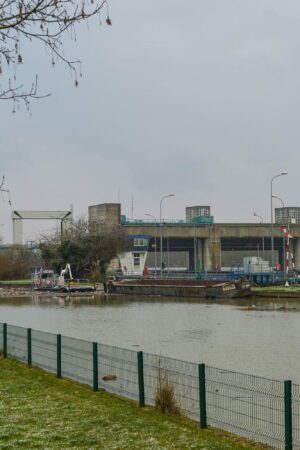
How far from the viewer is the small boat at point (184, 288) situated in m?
68.4

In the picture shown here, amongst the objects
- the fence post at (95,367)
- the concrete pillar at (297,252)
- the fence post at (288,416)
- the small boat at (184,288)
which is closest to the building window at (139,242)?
the small boat at (184,288)

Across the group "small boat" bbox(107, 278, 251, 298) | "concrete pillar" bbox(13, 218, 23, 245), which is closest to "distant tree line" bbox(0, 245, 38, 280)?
"concrete pillar" bbox(13, 218, 23, 245)

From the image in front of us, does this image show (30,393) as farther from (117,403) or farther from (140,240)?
(140,240)

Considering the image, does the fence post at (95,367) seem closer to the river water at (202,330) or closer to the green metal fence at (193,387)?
the green metal fence at (193,387)

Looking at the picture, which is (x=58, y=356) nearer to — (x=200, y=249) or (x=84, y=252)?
(x=84, y=252)

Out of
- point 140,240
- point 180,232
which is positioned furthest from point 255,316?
point 180,232

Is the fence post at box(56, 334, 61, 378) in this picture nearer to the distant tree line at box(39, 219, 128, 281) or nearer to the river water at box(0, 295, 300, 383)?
the river water at box(0, 295, 300, 383)

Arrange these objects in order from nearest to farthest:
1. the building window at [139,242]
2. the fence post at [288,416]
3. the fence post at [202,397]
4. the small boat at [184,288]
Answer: the fence post at [288,416] < the fence post at [202,397] < the small boat at [184,288] < the building window at [139,242]

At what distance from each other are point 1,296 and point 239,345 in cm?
5485

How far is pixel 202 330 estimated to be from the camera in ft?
117

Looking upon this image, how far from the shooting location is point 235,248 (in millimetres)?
147125

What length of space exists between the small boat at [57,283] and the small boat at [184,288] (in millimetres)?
3977

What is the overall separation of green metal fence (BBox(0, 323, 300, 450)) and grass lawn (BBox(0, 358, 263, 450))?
36 cm

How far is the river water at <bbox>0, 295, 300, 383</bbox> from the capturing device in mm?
24016
